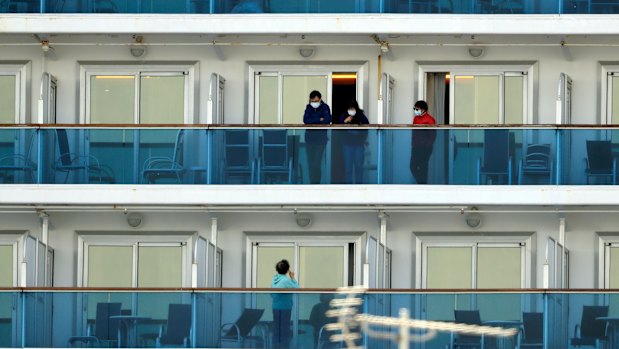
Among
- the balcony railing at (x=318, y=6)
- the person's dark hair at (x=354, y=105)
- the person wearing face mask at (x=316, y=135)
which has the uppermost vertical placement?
the balcony railing at (x=318, y=6)

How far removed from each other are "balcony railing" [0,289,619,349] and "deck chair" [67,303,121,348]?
15 mm

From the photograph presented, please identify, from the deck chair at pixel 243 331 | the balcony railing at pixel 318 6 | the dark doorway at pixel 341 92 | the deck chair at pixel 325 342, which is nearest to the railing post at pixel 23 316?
the deck chair at pixel 243 331

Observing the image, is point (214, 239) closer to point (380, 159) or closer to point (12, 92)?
point (380, 159)

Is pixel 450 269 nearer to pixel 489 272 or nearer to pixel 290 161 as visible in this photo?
pixel 489 272

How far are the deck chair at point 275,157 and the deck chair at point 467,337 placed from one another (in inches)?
137

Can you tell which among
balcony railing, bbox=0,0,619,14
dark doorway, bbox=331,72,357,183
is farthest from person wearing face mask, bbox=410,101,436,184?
dark doorway, bbox=331,72,357,183

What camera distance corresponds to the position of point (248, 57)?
36219 millimetres

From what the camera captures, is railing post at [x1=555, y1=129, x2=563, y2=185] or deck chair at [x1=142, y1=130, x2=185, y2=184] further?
deck chair at [x1=142, y1=130, x2=185, y2=184]

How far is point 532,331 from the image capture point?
107 feet

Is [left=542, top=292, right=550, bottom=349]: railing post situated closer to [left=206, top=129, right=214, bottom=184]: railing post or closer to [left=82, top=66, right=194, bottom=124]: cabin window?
[left=206, top=129, right=214, bottom=184]: railing post

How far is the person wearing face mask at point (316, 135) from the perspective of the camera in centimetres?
3391

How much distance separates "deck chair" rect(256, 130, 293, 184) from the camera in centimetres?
3400

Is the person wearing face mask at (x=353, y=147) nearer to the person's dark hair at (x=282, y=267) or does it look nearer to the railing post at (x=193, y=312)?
the person's dark hair at (x=282, y=267)

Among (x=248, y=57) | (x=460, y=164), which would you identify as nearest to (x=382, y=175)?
(x=460, y=164)
